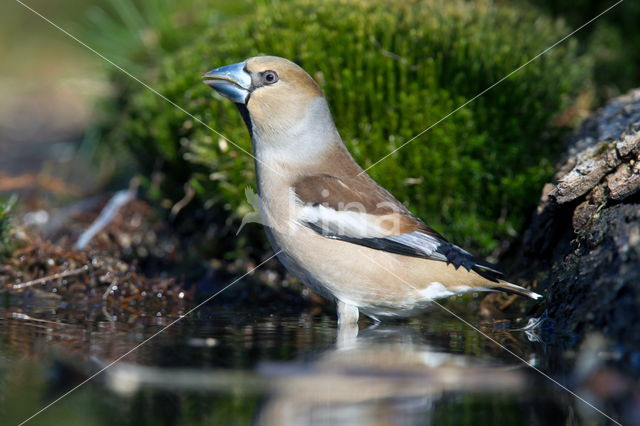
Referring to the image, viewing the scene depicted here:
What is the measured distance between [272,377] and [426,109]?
11.3 feet

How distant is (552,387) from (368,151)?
10.8 ft

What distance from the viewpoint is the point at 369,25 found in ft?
21.7

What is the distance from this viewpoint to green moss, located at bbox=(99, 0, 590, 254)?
20.4 ft

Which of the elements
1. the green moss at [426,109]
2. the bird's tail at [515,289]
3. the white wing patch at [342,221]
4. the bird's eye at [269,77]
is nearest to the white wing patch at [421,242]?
the white wing patch at [342,221]

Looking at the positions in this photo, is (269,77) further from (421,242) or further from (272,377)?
(272,377)

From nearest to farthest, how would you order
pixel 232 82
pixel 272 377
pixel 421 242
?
pixel 272 377 < pixel 421 242 < pixel 232 82

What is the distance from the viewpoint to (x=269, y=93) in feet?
17.2

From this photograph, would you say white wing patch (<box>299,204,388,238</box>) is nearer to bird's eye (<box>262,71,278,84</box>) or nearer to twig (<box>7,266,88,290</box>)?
bird's eye (<box>262,71,278,84</box>)

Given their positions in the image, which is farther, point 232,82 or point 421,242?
point 232,82

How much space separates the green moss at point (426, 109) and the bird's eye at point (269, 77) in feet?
3.55

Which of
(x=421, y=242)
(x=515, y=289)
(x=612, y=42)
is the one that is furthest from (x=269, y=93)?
(x=612, y=42)

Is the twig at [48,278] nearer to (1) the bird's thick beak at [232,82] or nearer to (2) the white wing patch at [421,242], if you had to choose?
(1) the bird's thick beak at [232,82]

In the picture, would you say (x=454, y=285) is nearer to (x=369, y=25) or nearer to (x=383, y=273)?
(x=383, y=273)

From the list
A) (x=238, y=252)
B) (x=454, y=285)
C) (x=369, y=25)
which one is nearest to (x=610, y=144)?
(x=454, y=285)
